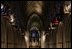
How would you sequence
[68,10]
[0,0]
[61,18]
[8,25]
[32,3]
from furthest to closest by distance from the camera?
[32,3] < [8,25] < [61,18] < [68,10] < [0,0]

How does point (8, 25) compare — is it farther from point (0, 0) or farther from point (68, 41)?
point (0, 0)

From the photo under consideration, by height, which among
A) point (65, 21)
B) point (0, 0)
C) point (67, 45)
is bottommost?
point (67, 45)

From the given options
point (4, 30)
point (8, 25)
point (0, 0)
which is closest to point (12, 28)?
point (8, 25)

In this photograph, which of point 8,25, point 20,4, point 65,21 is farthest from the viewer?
point 20,4

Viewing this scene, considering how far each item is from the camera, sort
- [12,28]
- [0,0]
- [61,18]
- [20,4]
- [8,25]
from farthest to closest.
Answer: [20,4] < [12,28] < [8,25] < [61,18] < [0,0]

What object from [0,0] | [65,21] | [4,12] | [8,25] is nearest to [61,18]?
[65,21]

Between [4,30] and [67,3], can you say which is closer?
[67,3]

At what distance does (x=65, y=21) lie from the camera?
21.8 metres

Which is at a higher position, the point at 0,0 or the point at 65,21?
the point at 0,0

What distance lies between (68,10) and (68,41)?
4.50 meters

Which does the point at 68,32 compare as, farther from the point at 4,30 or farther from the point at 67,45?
the point at 4,30

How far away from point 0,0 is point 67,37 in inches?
602

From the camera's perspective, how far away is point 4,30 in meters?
23.8

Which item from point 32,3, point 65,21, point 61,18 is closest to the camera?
point 61,18
